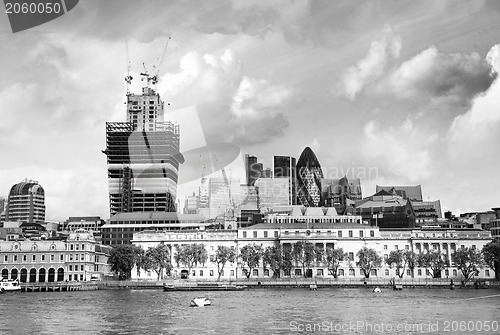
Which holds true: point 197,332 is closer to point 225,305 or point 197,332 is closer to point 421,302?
point 225,305

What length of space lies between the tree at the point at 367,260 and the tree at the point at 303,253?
1335 centimetres

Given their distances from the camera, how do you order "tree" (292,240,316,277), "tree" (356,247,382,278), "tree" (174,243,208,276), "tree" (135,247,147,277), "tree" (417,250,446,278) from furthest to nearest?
"tree" (174,243,208,276) → "tree" (356,247,382,278) → "tree" (292,240,316,277) → "tree" (417,250,446,278) → "tree" (135,247,147,277)

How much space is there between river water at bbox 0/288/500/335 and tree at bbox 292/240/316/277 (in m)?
66.2

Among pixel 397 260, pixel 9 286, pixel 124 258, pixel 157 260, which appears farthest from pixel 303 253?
pixel 9 286

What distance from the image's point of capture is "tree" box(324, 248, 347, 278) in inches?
7574

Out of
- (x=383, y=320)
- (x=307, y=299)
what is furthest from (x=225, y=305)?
(x=383, y=320)

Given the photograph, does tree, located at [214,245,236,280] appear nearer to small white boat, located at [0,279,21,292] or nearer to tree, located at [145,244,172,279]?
tree, located at [145,244,172,279]

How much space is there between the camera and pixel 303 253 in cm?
19838

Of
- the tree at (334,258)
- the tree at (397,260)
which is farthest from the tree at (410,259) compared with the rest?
the tree at (334,258)

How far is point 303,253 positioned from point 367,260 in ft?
60.3

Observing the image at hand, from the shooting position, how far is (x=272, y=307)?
107m

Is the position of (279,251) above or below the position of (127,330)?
above

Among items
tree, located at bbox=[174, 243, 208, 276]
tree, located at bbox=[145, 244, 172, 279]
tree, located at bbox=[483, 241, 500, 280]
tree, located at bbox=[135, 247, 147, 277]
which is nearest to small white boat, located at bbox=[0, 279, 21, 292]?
tree, located at bbox=[135, 247, 147, 277]

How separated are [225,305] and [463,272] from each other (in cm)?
9656
